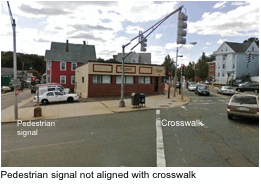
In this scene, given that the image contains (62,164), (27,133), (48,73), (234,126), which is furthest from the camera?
(48,73)

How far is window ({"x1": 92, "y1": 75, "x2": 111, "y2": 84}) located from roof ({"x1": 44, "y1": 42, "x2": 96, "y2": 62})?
17.4 meters

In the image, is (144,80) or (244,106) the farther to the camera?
(144,80)

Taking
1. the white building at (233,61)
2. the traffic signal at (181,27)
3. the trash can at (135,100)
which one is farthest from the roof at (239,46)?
the traffic signal at (181,27)

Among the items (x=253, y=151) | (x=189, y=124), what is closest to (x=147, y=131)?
(x=189, y=124)

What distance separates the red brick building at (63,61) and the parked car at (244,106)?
106 feet

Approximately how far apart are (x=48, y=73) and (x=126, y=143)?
36.3 m

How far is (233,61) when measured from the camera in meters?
48.9

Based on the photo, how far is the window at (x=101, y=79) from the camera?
23359 millimetres

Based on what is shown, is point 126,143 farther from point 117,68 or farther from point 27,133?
point 117,68

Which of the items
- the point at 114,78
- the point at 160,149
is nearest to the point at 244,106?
the point at 160,149

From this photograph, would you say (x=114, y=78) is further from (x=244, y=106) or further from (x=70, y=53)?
(x=70, y=53)

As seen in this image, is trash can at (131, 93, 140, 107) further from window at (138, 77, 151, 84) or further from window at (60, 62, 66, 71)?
window at (60, 62, 66, 71)

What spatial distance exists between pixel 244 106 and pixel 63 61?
115 ft

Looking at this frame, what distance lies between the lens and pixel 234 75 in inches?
1923
